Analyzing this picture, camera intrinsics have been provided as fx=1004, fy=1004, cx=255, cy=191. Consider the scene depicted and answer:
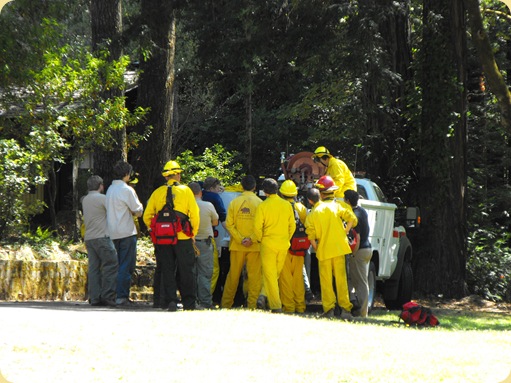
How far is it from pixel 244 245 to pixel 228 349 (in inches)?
204

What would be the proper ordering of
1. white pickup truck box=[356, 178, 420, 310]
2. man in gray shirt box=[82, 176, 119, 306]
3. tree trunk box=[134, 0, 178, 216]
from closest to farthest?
man in gray shirt box=[82, 176, 119, 306] → white pickup truck box=[356, 178, 420, 310] → tree trunk box=[134, 0, 178, 216]

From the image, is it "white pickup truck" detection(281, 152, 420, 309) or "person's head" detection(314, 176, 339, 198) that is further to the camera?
"white pickup truck" detection(281, 152, 420, 309)

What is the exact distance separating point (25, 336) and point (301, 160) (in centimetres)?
793

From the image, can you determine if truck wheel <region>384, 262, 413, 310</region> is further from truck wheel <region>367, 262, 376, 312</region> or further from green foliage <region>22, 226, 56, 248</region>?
green foliage <region>22, 226, 56, 248</region>

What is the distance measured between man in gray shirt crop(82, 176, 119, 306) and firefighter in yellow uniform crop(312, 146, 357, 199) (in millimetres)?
3680

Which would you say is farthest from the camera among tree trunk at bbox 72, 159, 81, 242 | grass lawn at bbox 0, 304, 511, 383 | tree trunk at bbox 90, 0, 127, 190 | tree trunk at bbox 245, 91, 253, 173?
tree trunk at bbox 245, 91, 253, 173

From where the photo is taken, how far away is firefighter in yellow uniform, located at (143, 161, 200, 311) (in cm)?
1498

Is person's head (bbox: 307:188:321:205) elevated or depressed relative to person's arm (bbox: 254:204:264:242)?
elevated

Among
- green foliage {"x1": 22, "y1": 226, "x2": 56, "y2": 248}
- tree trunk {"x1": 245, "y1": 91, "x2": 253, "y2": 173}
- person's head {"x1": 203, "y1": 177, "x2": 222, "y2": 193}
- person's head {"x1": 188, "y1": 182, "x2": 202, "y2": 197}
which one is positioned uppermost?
tree trunk {"x1": 245, "y1": 91, "x2": 253, "y2": 173}

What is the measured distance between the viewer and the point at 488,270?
77.8 ft

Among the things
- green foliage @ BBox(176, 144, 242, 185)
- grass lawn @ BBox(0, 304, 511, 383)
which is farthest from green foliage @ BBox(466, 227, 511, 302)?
grass lawn @ BBox(0, 304, 511, 383)

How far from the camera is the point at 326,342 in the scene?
11.9m

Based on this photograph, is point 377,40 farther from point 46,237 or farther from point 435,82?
point 46,237

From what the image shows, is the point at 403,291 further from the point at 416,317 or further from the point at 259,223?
the point at 259,223
